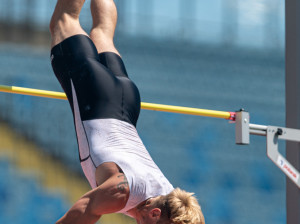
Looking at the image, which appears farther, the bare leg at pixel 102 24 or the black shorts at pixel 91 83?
the bare leg at pixel 102 24

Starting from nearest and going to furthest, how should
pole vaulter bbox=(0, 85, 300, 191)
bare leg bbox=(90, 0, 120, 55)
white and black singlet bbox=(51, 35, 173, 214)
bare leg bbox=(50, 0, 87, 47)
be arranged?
1. white and black singlet bbox=(51, 35, 173, 214)
2. bare leg bbox=(50, 0, 87, 47)
3. bare leg bbox=(90, 0, 120, 55)
4. pole vaulter bbox=(0, 85, 300, 191)

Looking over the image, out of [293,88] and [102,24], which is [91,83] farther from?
[293,88]

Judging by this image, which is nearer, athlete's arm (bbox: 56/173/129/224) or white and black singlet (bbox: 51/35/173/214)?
athlete's arm (bbox: 56/173/129/224)

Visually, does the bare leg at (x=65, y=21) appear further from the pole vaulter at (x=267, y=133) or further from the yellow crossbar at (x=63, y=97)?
the pole vaulter at (x=267, y=133)

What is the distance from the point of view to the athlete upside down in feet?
5.93

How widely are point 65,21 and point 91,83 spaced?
1.01 ft

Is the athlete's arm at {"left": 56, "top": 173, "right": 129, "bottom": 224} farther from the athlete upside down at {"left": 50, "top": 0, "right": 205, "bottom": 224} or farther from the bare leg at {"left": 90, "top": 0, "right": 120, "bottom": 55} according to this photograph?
the bare leg at {"left": 90, "top": 0, "right": 120, "bottom": 55}

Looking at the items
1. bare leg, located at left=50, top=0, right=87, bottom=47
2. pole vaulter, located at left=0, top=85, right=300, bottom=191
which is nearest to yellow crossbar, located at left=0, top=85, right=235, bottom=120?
pole vaulter, located at left=0, top=85, right=300, bottom=191

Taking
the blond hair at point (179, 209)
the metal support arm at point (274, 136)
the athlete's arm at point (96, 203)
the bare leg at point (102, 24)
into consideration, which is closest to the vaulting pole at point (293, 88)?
the metal support arm at point (274, 136)

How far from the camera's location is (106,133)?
201cm

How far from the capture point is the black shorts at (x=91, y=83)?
2.08 meters

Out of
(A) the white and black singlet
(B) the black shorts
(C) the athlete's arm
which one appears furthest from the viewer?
(B) the black shorts

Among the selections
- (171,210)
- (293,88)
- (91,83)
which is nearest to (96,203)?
(171,210)

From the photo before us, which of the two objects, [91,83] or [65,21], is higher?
[65,21]
